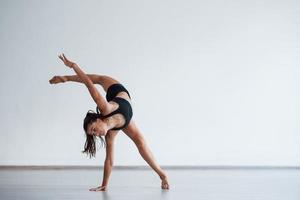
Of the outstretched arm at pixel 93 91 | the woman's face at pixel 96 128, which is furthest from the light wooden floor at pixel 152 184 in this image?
the outstretched arm at pixel 93 91

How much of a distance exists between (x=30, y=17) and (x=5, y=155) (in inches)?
67.8

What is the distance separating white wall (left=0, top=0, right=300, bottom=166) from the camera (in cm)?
575

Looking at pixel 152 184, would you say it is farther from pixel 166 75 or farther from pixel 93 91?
pixel 166 75

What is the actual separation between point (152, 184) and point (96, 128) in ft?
3.83

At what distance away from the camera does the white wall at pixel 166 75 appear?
18.9ft

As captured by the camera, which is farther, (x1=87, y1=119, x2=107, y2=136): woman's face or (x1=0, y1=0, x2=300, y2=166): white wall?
(x1=0, y1=0, x2=300, y2=166): white wall

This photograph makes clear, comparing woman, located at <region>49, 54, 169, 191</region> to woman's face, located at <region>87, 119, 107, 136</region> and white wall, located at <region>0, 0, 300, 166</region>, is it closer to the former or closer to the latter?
woman's face, located at <region>87, 119, 107, 136</region>

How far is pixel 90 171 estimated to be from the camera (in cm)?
546

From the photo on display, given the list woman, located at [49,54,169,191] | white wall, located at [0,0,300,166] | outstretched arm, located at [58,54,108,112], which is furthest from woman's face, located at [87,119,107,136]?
white wall, located at [0,0,300,166]

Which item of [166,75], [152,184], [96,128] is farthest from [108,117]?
[166,75]

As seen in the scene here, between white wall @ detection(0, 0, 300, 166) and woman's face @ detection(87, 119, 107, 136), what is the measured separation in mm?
2499

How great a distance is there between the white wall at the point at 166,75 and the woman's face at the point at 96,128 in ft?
8.20

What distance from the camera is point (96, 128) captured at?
3240 millimetres

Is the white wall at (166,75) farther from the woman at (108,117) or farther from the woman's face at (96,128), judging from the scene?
the woman's face at (96,128)
